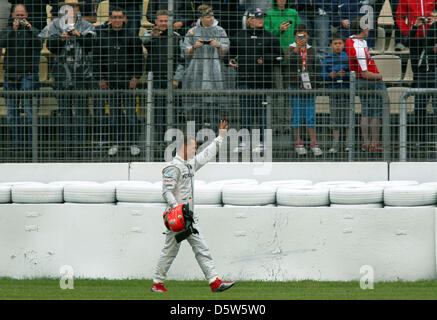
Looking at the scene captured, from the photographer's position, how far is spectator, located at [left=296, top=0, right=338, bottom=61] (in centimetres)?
1035

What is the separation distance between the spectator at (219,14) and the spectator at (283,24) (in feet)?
1.36

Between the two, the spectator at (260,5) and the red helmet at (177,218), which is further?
the spectator at (260,5)

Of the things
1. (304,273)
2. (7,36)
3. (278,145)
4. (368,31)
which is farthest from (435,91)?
(7,36)

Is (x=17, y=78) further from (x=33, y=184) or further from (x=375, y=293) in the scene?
(x=375, y=293)

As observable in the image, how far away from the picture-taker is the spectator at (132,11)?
10.4 m

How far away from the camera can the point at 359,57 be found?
34.3ft

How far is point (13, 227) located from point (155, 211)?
1755mm

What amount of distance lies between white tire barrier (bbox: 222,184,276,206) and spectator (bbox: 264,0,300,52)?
2075 millimetres

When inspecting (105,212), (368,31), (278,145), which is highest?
(368,31)

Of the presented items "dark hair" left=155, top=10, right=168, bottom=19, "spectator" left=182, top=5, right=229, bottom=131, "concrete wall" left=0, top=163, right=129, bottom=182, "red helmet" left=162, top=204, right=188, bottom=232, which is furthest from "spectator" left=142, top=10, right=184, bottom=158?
"red helmet" left=162, top=204, right=188, bottom=232

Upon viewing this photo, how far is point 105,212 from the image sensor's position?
9.38 m

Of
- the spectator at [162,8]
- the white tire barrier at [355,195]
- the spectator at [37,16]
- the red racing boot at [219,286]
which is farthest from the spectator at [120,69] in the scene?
the red racing boot at [219,286]

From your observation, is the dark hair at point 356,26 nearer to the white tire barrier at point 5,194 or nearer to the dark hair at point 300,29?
the dark hair at point 300,29

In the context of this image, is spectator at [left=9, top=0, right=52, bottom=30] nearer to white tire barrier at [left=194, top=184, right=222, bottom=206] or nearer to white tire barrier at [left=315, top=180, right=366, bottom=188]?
white tire barrier at [left=194, top=184, right=222, bottom=206]
